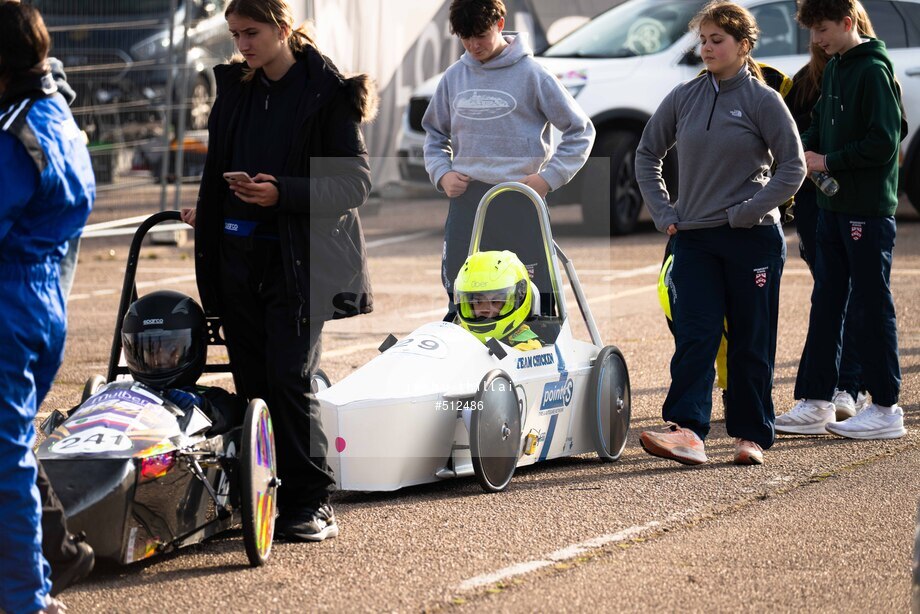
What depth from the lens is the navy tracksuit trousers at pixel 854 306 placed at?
6941 mm

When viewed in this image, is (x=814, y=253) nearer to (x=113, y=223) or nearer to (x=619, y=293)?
(x=619, y=293)

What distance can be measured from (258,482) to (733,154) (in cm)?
265

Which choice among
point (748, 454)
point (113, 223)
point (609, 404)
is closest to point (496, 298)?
point (609, 404)

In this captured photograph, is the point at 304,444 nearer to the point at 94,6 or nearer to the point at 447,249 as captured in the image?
the point at 447,249

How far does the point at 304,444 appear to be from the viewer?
5.27 meters

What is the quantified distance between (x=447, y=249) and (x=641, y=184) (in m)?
0.98

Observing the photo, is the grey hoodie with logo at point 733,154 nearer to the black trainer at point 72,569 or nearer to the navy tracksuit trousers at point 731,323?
the navy tracksuit trousers at point 731,323

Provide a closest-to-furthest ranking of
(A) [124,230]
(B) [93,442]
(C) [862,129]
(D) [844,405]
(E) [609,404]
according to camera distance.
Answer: (B) [93,442]
(E) [609,404]
(C) [862,129]
(D) [844,405]
(A) [124,230]

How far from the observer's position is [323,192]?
5.16 meters

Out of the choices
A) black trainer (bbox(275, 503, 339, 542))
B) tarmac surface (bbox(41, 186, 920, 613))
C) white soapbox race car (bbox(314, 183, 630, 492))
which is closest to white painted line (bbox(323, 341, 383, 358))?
tarmac surface (bbox(41, 186, 920, 613))

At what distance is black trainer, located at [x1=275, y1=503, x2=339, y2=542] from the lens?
522cm

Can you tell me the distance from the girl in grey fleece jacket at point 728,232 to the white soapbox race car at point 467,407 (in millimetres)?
350

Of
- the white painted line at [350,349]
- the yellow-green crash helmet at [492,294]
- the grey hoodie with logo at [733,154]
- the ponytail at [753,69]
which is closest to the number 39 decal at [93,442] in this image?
the yellow-green crash helmet at [492,294]

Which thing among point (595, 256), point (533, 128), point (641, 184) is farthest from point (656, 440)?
point (595, 256)
